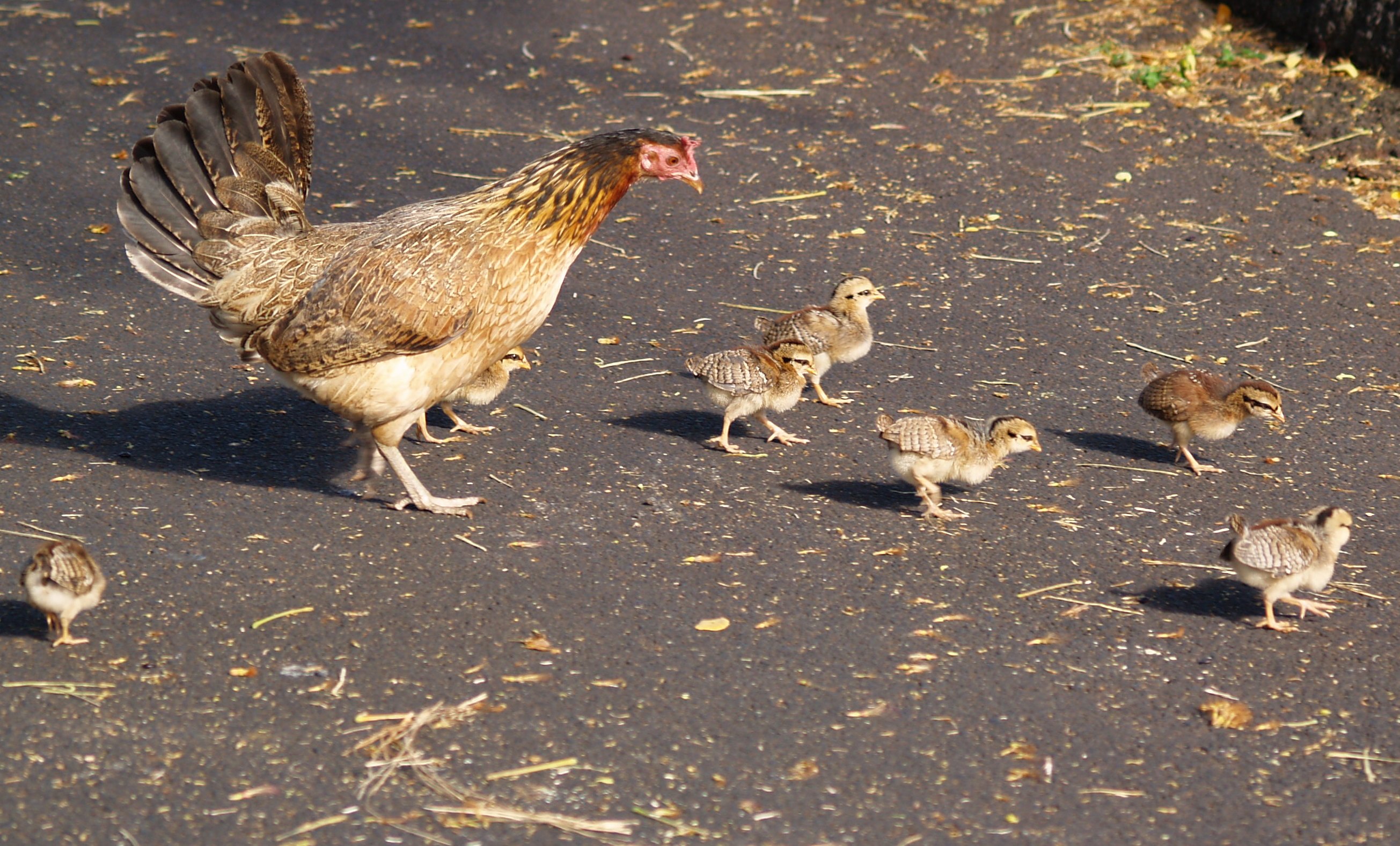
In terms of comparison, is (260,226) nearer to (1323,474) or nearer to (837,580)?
(837,580)

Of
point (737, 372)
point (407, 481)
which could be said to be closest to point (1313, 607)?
point (737, 372)

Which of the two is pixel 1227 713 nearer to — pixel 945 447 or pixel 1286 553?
pixel 1286 553

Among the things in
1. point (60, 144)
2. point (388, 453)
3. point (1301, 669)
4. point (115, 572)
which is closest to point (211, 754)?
point (115, 572)

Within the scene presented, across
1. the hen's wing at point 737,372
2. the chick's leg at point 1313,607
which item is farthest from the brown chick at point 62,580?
the chick's leg at point 1313,607

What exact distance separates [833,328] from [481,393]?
1.85 m

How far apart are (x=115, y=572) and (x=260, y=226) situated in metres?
1.67

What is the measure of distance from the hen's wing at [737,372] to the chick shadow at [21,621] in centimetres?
299

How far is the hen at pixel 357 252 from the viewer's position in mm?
Result: 5480

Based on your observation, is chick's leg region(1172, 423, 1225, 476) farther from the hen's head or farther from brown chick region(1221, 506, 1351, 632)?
the hen's head

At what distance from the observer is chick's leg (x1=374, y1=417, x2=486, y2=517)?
569 centimetres

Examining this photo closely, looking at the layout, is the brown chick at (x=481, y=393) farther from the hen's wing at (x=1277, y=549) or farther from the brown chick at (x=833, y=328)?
the hen's wing at (x=1277, y=549)

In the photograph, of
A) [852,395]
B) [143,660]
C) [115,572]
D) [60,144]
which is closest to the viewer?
[143,660]

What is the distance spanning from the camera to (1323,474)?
6.22 metres

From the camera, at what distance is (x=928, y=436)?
223 inches
